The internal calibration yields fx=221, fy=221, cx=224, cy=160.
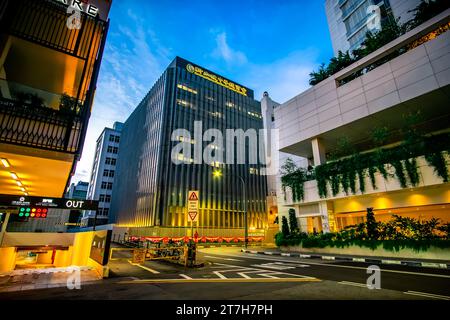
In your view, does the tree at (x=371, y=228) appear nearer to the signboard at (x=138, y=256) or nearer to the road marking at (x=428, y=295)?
the road marking at (x=428, y=295)

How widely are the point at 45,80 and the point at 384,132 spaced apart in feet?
69.1

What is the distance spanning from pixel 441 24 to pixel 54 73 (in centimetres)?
2425

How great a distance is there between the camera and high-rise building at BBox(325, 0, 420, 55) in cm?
2532

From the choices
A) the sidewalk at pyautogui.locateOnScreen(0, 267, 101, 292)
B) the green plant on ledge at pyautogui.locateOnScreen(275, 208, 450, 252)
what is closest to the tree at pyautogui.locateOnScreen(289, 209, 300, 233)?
the green plant on ledge at pyautogui.locateOnScreen(275, 208, 450, 252)

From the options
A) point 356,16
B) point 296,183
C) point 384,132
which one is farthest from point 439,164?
point 356,16

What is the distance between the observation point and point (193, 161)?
4672 centimetres

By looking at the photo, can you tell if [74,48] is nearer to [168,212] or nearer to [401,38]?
[401,38]

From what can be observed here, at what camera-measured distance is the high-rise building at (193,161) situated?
42875 millimetres

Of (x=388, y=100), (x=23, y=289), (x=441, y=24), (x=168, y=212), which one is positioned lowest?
(x=23, y=289)

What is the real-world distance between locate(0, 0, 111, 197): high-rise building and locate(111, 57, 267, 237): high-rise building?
32534 mm

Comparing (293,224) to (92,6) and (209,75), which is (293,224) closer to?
(92,6)

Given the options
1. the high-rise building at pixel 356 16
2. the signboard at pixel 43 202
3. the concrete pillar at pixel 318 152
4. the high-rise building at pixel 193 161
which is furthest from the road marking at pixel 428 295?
the high-rise building at pixel 193 161
